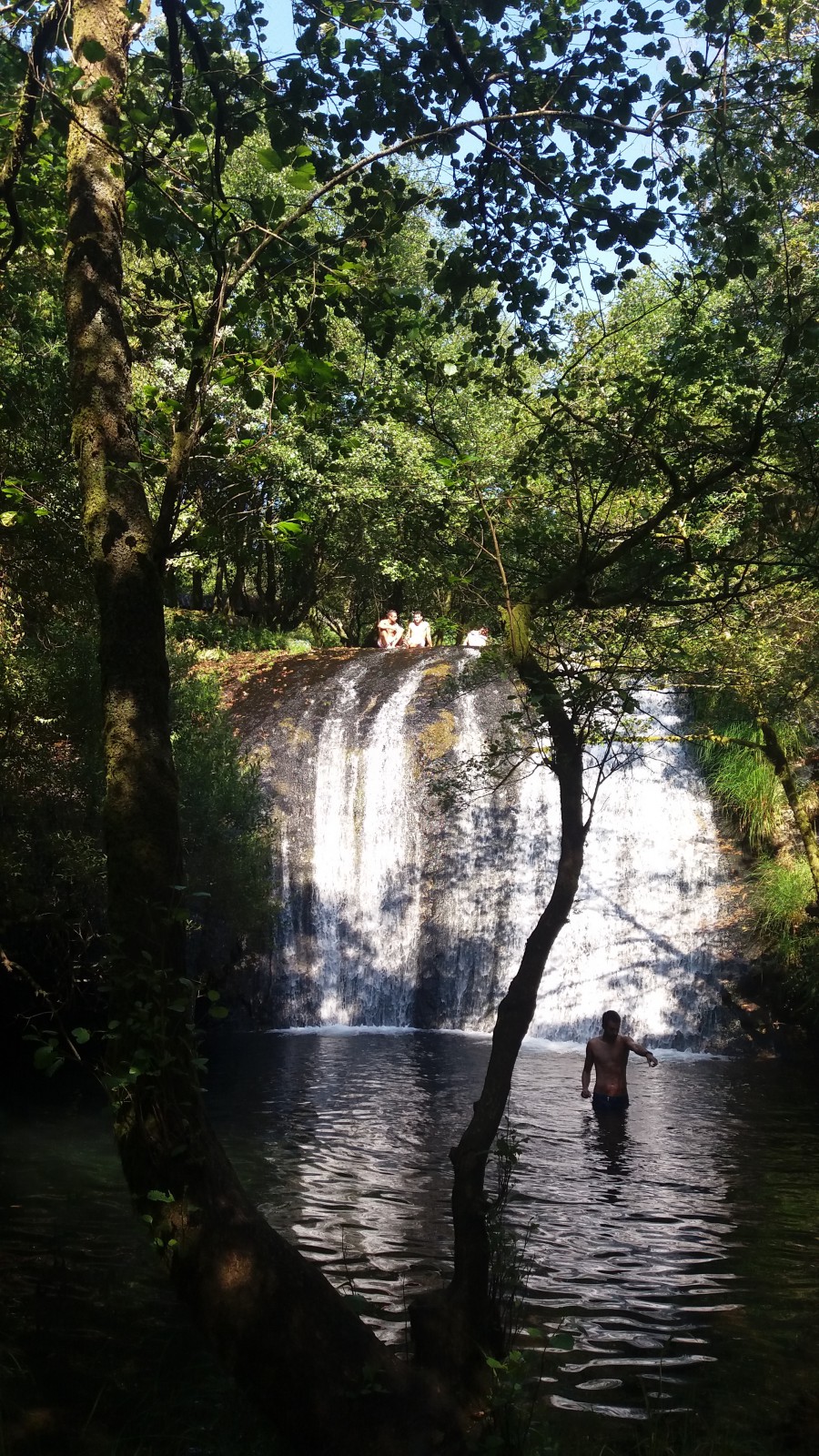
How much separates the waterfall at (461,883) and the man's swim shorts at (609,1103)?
5237 mm

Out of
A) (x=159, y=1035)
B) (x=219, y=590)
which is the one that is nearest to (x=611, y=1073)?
(x=159, y=1035)

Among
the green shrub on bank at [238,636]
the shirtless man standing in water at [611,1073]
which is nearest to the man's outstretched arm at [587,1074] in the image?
the shirtless man standing in water at [611,1073]

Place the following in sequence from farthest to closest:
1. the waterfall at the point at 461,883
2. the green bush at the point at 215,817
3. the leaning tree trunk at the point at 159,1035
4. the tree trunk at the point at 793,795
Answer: the waterfall at the point at 461,883 < the tree trunk at the point at 793,795 < the green bush at the point at 215,817 < the leaning tree trunk at the point at 159,1035

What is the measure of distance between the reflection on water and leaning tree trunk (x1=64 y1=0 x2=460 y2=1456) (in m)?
1.64

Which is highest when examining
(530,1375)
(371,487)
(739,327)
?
(371,487)

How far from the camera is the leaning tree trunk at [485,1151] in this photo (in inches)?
183

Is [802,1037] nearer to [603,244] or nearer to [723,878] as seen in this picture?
[723,878]

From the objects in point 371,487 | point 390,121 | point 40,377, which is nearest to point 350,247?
point 390,121

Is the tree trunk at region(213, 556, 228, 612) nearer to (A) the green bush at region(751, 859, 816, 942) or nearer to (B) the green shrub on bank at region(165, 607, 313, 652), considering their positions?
(B) the green shrub on bank at region(165, 607, 313, 652)

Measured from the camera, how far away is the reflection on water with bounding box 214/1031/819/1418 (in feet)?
21.8

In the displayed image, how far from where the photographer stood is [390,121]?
566 centimetres

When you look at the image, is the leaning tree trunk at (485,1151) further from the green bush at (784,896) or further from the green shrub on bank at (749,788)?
the green shrub on bank at (749,788)

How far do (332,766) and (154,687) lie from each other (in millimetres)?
15413

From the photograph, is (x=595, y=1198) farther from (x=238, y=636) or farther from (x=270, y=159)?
(x=238, y=636)
